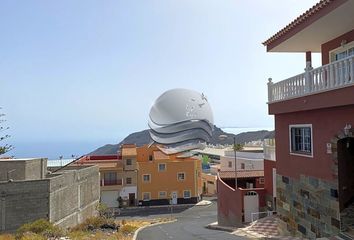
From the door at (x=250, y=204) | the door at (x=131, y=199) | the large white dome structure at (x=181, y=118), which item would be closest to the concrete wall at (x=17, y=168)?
the door at (x=250, y=204)

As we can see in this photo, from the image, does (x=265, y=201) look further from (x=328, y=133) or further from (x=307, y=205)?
(x=328, y=133)

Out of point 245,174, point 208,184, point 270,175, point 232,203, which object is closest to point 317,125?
point 270,175

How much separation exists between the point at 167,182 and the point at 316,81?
1570 inches

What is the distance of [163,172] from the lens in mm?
50125

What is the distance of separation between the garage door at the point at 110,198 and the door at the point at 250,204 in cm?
3055

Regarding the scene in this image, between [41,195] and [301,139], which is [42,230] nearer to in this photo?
[41,195]

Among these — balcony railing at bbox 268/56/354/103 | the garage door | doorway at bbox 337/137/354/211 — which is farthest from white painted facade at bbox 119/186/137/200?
doorway at bbox 337/137/354/211

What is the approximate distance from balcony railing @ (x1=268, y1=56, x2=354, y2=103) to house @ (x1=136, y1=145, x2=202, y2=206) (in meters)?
35.4

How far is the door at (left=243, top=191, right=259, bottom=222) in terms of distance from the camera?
815 inches

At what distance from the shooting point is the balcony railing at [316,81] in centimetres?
1003

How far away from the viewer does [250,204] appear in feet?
68.5

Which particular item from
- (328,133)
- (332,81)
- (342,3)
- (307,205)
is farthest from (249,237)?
(342,3)

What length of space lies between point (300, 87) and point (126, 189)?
3896 centimetres

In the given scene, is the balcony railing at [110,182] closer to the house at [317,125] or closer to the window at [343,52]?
the house at [317,125]
